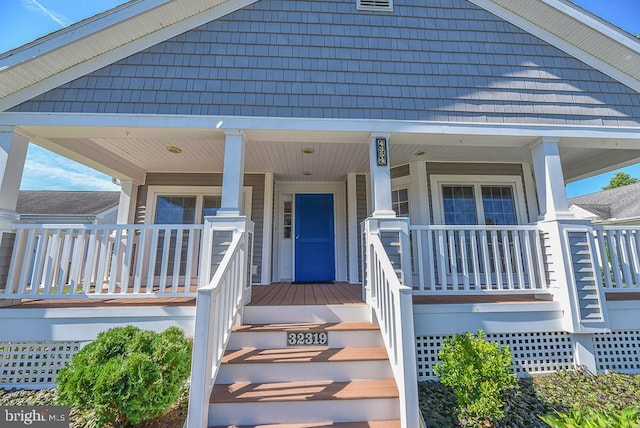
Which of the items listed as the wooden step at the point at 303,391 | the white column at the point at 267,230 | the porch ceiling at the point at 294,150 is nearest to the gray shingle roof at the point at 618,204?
the porch ceiling at the point at 294,150

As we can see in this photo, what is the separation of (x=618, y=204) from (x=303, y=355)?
17.6 metres

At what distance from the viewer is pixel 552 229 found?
3.42 metres

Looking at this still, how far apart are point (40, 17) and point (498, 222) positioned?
9.61 metres

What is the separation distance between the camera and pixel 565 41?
399cm

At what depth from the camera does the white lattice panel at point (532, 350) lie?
3109 millimetres

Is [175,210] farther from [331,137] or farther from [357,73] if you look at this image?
[357,73]

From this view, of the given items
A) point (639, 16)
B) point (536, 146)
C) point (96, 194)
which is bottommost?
point (536, 146)

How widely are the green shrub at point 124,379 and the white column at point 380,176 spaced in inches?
98.1

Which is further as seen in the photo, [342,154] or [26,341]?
[342,154]

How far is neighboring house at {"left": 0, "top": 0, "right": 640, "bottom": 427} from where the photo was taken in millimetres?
2951

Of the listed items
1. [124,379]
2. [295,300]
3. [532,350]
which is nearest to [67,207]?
[295,300]

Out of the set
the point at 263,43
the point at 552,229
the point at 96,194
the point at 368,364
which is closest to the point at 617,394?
the point at 552,229

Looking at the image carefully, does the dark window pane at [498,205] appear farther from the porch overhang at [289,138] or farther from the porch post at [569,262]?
the porch post at [569,262]

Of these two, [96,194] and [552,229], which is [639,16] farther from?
[96,194]
